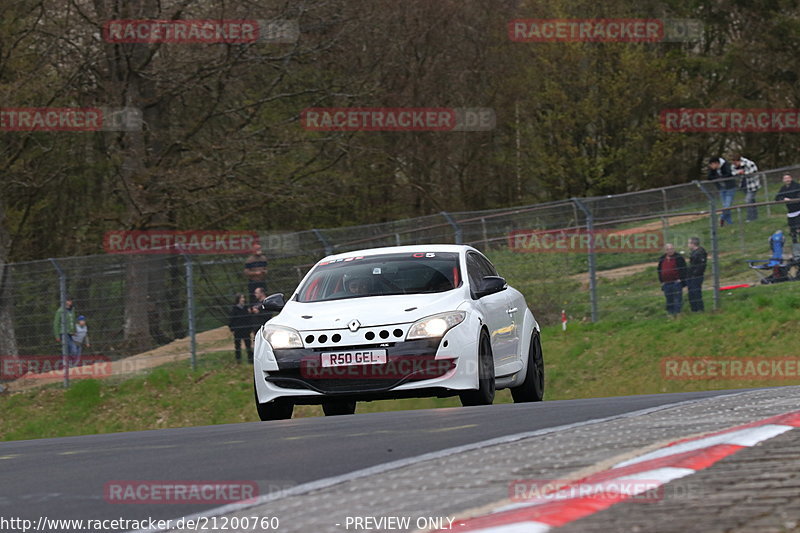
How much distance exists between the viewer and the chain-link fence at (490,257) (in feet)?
76.0

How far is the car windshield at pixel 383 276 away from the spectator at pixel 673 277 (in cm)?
996

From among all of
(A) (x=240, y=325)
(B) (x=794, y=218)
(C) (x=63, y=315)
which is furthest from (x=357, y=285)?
(C) (x=63, y=315)

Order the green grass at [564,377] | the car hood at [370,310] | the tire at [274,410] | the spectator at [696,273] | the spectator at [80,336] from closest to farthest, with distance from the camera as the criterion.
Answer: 1. the car hood at [370,310]
2. the tire at [274,410]
3. the green grass at [564,377]
4. the spectator at [696,273]
5. the spectator at [80,336]

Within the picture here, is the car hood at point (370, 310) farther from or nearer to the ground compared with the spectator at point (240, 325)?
farther from the ground

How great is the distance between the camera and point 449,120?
Result: 44531 millimetres

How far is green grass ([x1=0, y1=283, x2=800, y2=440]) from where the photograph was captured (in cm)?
2011

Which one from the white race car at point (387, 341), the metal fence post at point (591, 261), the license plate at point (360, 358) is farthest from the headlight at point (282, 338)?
the metal fence post at point (591, 261)

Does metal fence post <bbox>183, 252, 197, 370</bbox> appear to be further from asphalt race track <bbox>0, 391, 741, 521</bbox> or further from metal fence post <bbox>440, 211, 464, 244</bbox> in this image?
asphalt race track <bbox>0, 391, 741, 521</bbox>

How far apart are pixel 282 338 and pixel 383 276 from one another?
1.43 metres

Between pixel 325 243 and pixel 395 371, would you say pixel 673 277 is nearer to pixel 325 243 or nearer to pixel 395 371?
pixel 325 243

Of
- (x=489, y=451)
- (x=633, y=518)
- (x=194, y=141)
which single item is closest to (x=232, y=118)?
(x=194, y=141)

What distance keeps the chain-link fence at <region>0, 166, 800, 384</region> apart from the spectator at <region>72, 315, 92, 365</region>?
131 mm

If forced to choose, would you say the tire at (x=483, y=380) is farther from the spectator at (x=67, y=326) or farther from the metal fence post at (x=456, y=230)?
the spectator at (x=67, y=326)

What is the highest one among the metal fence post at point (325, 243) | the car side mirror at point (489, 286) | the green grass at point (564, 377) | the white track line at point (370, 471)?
the metal fence post at point (325, 243)
